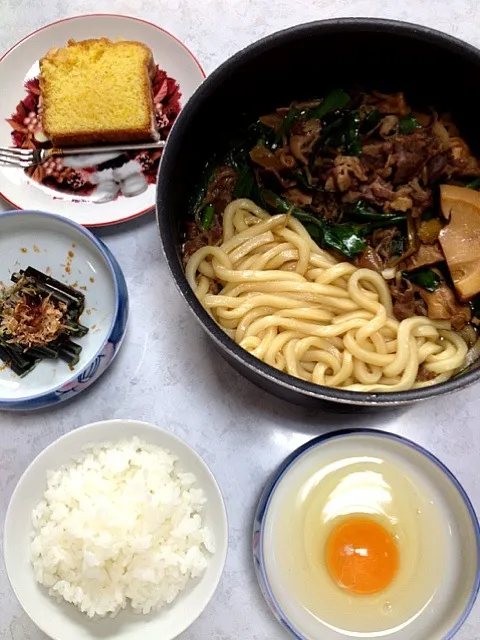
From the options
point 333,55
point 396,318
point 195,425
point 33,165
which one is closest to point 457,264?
point 396,318

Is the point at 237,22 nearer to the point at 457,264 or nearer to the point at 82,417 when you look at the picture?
the point at 457,264

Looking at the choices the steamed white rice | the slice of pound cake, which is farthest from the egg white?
the slice of pound cake

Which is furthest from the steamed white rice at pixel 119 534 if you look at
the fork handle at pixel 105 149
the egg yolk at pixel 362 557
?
the fork handle at pixel 105 149

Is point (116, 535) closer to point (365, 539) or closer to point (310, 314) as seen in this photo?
point (365, 539)

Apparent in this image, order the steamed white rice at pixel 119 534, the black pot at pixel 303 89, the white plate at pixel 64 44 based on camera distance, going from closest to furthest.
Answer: the black pot at pixel 303 89 < the steamed white rice at pixel 119 534 < the white plate at pixel 64 44

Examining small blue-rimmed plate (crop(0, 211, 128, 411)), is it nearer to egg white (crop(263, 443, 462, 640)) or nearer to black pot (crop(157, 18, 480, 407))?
black pot (crop(157, 18, 480, 407))

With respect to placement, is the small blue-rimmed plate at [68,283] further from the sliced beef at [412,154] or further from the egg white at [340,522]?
the sliced beef at [412,154]
